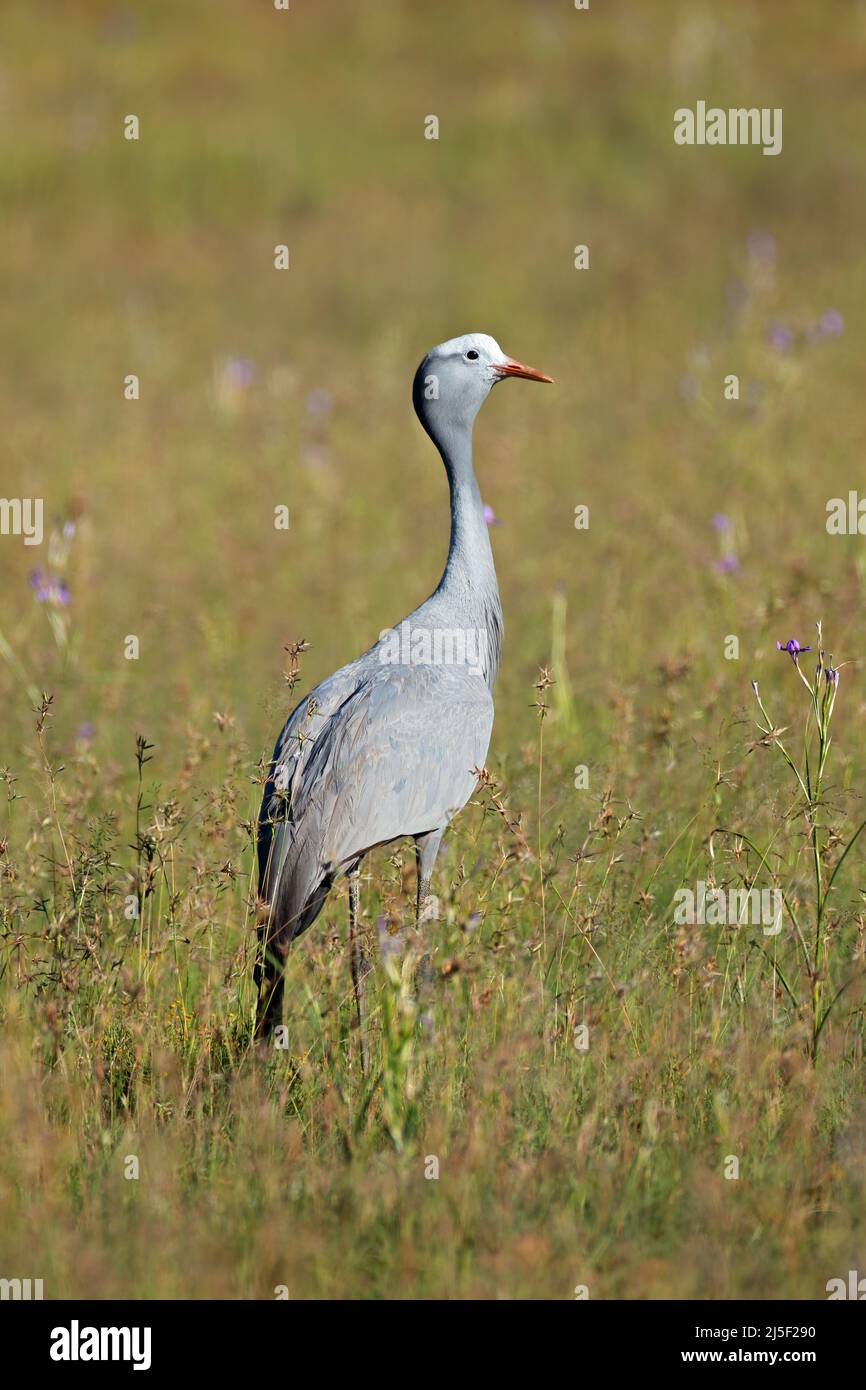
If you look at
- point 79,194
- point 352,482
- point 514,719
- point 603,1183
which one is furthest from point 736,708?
point 79,194

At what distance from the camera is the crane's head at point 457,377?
423 cm

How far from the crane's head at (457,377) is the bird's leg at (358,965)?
1.33 metres

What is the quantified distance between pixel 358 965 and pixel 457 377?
169cm

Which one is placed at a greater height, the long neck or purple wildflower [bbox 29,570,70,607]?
purple wildflower [bbox 29,570,70,607]

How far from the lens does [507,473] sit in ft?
29.5

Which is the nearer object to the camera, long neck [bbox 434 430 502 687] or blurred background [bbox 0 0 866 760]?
long neck [bbox 434 430 502 687]

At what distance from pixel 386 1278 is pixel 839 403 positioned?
25.2 ft

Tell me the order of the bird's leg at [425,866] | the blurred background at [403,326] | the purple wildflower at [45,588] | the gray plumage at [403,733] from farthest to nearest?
the blurred background at [403,326] < the purple wildflower at [45,588] < the bird's leg at [425,866] < the gray plumage at [403,733]

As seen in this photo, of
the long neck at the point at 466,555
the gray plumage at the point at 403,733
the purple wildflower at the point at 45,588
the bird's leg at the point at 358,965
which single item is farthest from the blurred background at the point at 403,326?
the long neck at the point at 466,555

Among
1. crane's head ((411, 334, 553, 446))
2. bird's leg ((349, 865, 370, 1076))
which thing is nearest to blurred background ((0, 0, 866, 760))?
bird's leg ((349, 865, 370, 1076))

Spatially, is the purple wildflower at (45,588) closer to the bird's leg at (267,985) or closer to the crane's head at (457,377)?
the crane's head at (457,377)

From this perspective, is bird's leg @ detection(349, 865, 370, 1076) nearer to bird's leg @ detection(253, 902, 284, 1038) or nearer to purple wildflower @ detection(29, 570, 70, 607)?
bird's leg @ detection(253, 902, 284, 1038)

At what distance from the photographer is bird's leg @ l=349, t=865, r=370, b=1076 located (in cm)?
338

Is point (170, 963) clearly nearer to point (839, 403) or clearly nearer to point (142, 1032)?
point (142, 1032)
